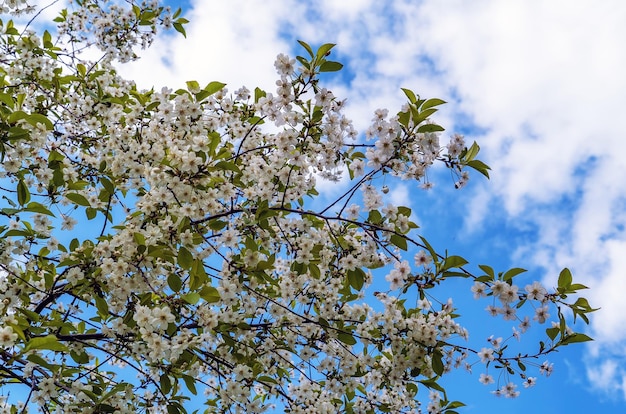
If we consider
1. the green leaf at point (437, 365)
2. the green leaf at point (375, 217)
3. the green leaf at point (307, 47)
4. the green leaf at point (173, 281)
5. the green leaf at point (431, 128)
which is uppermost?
the green leaf at point (307, 47)

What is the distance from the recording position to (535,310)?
3.84 metres

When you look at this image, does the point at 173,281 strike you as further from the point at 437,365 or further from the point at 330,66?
the point at 437,365

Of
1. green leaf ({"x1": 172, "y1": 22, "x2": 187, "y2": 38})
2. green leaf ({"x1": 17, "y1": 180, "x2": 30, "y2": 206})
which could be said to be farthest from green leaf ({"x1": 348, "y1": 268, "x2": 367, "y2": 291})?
green leaf ({"x1": 172, "y1": 22, "x2": 187, "y2": 38})

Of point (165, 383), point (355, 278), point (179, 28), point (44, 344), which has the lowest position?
point (44, 344)

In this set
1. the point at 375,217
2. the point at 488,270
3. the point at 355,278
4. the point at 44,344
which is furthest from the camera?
the point at 355,278

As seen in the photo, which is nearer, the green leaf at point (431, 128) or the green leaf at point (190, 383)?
the green leaf at point (431, 128)

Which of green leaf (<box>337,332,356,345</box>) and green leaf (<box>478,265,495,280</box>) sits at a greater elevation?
green leaf (<box>478,265,495,280</box>)

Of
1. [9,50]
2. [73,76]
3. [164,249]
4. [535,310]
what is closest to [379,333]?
[535,310]

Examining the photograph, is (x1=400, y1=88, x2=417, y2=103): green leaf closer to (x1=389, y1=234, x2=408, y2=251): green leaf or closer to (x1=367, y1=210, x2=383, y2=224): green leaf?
(x1=367, y1=210, x2=383, y2=224): green leaf

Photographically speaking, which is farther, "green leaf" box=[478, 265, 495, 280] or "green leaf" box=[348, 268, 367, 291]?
"green leaf" box=[348, 268, 367, 291]

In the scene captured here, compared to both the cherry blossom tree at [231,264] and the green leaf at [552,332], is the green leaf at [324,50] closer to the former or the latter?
the cherry blossom tree at [231,264]

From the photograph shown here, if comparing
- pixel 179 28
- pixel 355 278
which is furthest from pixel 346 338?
pixel 179 28

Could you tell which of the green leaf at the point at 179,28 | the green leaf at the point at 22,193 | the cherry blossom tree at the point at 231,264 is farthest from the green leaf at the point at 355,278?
the green leaf at the point at 179,28

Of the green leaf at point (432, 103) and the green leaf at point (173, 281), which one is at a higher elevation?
the green leaf at point (432, 103)
